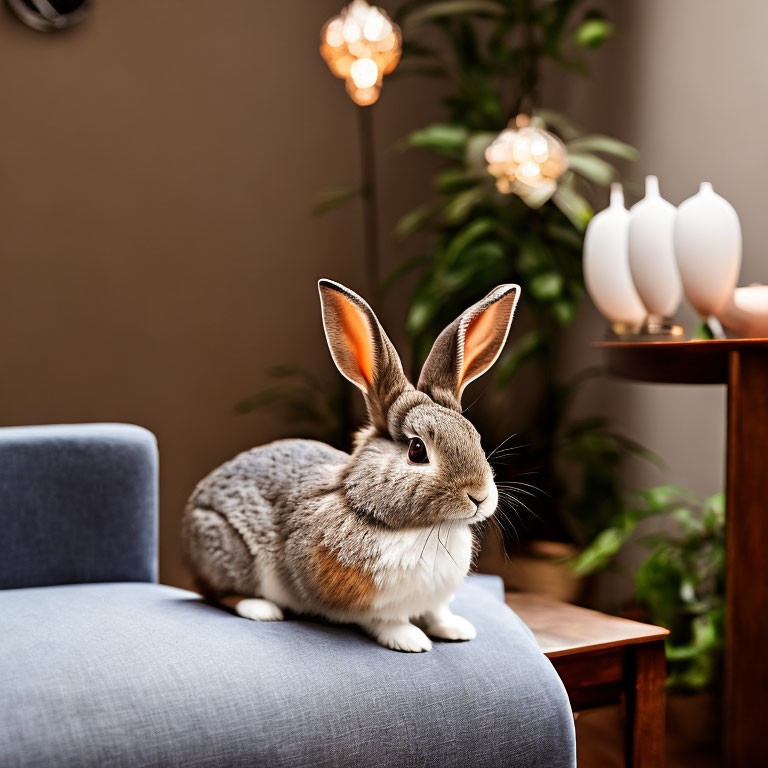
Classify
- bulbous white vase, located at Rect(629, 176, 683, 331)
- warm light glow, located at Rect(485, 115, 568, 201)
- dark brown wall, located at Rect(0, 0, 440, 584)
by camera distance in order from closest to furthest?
bulbous white vase, located at Rect(629, 176, 683, 331) → warm light glow, located at Rect(485, 115, 568, 201) → dark brown wall, located at Rect(0, 0, 440, 584)

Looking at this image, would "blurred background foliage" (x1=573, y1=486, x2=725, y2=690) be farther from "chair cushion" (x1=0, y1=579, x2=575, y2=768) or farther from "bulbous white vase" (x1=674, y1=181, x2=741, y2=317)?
"chair cushion" (x1=0, y1=579, x2=575, y2=768)

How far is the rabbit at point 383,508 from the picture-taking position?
0.84m

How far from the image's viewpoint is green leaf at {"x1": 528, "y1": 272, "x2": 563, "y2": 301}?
7.00ft

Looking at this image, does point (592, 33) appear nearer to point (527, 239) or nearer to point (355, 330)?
point (527, 239)

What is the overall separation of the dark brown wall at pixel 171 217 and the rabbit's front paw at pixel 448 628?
1805 mm

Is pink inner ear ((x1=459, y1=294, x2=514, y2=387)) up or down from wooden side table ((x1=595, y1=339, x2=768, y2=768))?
up

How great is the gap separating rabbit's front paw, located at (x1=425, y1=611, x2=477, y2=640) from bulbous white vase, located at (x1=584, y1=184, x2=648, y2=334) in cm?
78

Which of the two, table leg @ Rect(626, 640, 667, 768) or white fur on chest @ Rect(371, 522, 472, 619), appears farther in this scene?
table leg @ Rect(626, 640, 667, 768)

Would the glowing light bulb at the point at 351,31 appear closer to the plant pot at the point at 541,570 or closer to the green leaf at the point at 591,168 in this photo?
the green leaf at the point at 591,168

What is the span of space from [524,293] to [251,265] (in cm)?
91

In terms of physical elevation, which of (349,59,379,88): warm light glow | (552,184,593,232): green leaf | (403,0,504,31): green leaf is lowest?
(552,184,593,232): green leaf

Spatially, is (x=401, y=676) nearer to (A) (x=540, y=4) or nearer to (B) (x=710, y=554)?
(B) (x=710, y=554)

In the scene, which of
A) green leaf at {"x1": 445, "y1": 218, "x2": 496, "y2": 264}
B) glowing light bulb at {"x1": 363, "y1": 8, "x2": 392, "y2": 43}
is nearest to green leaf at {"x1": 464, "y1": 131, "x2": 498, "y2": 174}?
green leaf at {"x1": 445, "y1": 218, "x2": 496, "y2": 264}

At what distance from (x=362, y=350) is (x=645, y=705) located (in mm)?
555
